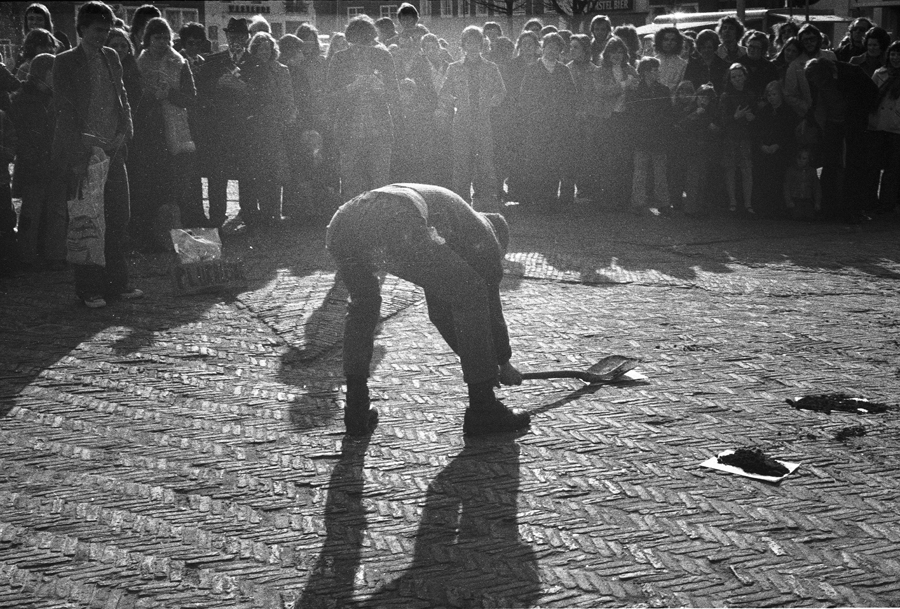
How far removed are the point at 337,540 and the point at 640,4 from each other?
3577 centimetres

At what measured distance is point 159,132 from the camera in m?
9.98

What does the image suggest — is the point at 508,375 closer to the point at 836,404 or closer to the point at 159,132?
the point at 836,404

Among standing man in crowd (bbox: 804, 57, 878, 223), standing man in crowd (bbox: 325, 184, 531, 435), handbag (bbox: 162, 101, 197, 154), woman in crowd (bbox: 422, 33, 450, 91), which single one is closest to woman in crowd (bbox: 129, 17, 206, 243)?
handbag (bbox: 162, 101, 197, 154)

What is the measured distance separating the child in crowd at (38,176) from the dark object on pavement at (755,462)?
21.5ft

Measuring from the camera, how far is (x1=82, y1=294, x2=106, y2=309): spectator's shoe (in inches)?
322

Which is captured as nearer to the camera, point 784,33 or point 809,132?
point 809,132

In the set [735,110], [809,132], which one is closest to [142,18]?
[735,110]

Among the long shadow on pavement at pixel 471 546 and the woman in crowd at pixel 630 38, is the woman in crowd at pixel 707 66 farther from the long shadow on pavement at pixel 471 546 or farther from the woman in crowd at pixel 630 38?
the long shadow on pavement at pixel 471 546

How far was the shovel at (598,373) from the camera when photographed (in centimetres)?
618

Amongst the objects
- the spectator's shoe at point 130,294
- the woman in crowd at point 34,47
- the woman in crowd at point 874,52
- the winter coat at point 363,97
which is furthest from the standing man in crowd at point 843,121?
the woman in crowd at point 34,47

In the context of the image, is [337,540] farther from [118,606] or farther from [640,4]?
[640,4]

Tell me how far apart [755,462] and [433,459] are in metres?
1.36

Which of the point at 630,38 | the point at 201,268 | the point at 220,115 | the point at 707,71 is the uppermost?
the point at 630,38

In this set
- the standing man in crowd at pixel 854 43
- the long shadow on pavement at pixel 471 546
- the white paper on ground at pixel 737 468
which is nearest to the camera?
the long shadow on pavement at pixel 471 546
